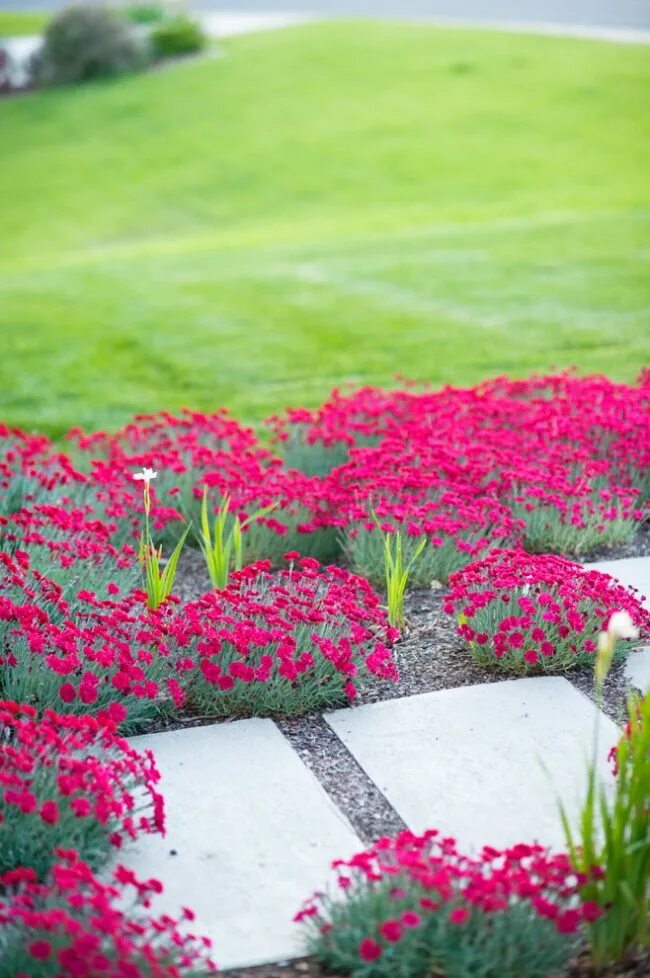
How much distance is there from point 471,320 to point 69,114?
1457 cm

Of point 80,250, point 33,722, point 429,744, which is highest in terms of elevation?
point 33,722

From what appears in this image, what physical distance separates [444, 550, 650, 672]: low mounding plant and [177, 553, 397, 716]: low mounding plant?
30 cm

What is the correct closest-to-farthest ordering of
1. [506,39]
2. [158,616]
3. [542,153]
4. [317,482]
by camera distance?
[158,616] < [317,482] < [542,153] < [506,39]

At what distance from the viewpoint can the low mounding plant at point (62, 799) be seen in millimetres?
2684

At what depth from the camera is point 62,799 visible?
2756 millimetres

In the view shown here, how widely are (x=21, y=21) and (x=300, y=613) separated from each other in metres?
32.3

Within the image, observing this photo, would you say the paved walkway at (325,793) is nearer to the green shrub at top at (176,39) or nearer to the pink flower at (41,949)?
the pink flower at (41,949)

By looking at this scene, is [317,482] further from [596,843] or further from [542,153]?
[542,153]

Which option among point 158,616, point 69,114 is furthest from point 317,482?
point 69,114

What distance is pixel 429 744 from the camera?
3.32 m

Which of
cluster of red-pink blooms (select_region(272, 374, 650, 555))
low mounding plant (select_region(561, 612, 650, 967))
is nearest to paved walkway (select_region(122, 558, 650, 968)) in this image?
low mounding plant (select_region(561, 612, 650, 967))

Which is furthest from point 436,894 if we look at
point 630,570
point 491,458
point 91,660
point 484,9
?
point 484,9

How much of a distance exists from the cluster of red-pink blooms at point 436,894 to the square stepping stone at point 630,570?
1.91 m

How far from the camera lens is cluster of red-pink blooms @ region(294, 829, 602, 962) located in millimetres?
2391
